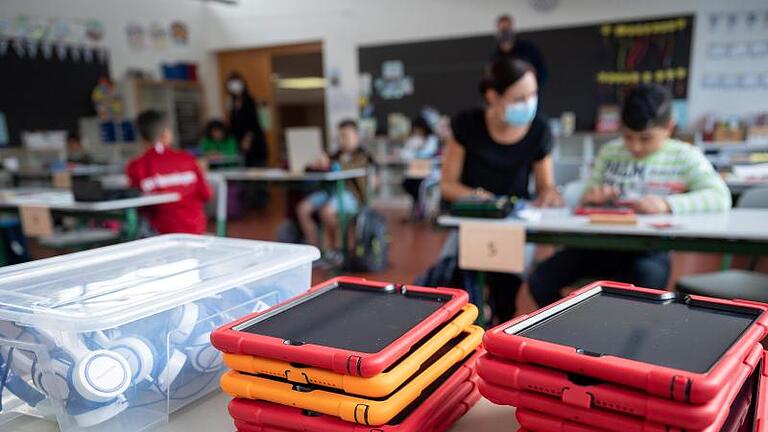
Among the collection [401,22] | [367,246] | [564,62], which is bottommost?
[367,246]

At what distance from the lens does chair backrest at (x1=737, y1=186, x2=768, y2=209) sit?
205 centimetres

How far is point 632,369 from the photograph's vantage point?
1.44 feet

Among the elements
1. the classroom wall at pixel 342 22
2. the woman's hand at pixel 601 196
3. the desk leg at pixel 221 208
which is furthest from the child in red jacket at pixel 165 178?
the classroom wall at pixel 342 22

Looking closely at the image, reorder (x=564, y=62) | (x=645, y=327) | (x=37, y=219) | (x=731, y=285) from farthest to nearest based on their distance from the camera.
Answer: (x=564, y=62)
(x=37, y=219)
(x=731, y=285)
(x=645, y=327)

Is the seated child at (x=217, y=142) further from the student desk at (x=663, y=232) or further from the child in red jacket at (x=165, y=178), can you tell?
the student desk at (x=663, y=232)

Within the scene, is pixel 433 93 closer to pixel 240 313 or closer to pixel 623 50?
pixel 623 50

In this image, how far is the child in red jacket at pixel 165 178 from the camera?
2.92 metres

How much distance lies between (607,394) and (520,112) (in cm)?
154

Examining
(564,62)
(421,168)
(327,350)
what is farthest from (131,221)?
(564,62)

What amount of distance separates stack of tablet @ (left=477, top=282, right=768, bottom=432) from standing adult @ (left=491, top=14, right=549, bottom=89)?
4.32m

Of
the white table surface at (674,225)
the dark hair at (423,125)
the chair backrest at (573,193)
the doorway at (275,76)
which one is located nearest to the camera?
the white table surface at (674,225)

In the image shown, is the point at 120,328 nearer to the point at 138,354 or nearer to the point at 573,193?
the point at 138,354

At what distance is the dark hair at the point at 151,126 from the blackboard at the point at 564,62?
13.2ft

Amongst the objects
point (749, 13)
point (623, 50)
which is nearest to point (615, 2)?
point (623, 50)
